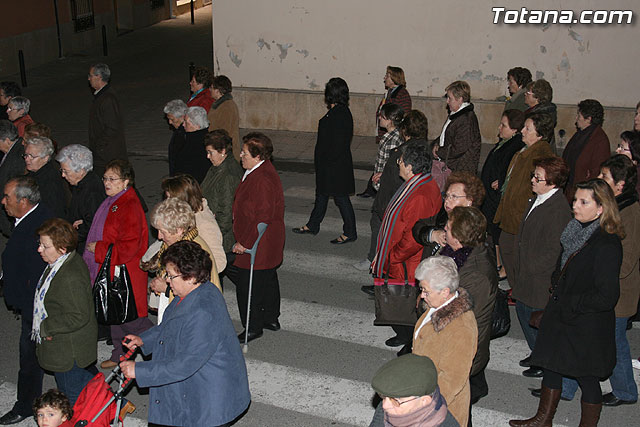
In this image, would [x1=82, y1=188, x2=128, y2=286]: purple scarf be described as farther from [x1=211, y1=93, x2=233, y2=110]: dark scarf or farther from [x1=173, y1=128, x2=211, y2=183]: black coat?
[x1=211, y1=93, x2=233, y2=110]: dark scarf

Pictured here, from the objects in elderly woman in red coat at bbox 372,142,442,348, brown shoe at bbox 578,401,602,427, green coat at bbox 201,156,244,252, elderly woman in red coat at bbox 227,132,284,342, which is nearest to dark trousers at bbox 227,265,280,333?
elderly woman in red coat at bbox 227,132,284,342

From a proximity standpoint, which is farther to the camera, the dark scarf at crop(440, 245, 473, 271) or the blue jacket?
the dark scarf at crop(440, 245, 473, 271)

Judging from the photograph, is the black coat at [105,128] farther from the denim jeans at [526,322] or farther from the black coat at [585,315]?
the black coat at [585,315]

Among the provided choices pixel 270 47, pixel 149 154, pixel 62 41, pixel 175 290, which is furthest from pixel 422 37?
pixel 62 41

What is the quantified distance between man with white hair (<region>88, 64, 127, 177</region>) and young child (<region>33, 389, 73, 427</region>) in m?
5.33

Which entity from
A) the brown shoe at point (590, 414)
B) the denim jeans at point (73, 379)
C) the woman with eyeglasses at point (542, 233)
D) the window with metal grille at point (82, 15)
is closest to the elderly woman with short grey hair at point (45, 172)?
the denim jeans at point (73, 379)

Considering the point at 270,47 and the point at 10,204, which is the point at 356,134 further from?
the point at 10,204

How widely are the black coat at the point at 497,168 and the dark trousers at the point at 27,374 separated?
5.28m

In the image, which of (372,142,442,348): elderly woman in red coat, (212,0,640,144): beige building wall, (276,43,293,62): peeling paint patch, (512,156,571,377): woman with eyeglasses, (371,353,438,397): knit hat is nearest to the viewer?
(371,353,438,397): knit hat

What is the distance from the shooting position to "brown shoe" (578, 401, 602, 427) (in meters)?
5.63

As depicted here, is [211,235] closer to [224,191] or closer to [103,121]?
[224,191]

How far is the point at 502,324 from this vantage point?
5762 millimetres

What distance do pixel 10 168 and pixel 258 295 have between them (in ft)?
10.6

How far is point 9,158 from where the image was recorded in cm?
824
